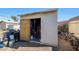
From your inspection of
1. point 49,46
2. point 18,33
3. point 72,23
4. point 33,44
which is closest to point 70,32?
point 72,23

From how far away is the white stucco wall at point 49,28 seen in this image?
3281 mm

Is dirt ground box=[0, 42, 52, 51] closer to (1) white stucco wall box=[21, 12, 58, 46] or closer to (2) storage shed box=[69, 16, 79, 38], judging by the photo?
(1) white stucco wall box=[21, 12, 58, 46]

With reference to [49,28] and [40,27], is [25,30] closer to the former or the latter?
[40,27]

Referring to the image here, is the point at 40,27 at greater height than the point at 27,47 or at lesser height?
greater

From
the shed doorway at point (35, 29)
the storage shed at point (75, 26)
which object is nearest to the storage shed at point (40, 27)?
the shed doorway at point (35, 29)

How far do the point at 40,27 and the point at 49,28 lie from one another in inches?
6.4

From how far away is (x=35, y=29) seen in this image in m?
3.34

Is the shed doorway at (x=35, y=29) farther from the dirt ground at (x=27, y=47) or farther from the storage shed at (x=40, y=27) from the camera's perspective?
the dirt ground at (x=27, y=47)

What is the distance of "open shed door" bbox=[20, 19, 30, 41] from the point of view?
335cm

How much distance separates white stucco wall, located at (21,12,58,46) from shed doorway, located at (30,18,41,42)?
0.18 ft

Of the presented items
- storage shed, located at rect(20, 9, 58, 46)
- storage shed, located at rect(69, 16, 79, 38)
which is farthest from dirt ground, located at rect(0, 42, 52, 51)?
storage shed, located at rect(69, 16, 79, 38)

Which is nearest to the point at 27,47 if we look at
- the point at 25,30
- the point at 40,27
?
the point at 25,30

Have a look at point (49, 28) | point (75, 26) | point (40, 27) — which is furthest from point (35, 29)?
point (75, 26)

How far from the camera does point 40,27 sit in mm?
3305
